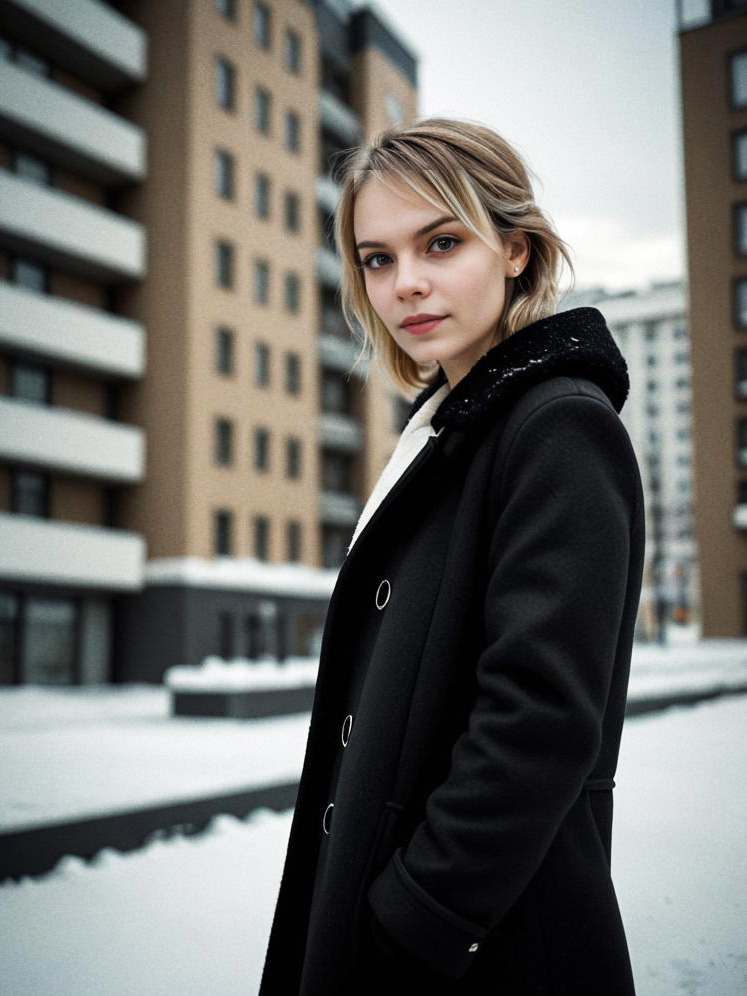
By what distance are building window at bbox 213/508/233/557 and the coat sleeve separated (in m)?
27.9

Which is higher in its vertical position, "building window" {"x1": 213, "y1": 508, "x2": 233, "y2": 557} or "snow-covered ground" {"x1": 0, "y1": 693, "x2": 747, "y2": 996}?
"building window" {"x1": 213, "y1": 508, "x2": 233, "y2": 557}

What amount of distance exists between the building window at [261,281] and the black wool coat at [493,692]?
30.2 metres

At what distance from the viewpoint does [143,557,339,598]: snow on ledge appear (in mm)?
27188

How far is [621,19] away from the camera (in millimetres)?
5527

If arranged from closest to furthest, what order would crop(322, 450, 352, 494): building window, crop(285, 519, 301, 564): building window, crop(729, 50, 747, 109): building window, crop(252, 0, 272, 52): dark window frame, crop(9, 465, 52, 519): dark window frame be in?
1. crop(9, 465, 52, 519): dark window frame
2. crop(252, 0, 272, 52): dark window frame
3. crop(285, 519, 301, 564): building window
4. crop(729, 50, 747, 109): building window
5. crop(322, 450, 352, 494): building window

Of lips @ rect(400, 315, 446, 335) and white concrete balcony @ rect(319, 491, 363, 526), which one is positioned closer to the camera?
lips @ rect(400, 315, 446, 335)

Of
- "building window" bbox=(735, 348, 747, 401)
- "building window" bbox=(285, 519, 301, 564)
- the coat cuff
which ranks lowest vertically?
the coat cuff

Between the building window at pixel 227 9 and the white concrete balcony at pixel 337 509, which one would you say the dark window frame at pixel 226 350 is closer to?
the white concrete balcony at pixel 337 509

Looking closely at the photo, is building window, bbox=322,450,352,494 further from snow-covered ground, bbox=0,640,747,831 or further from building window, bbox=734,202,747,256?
snow-covered ground, bbox=0,640,747,831

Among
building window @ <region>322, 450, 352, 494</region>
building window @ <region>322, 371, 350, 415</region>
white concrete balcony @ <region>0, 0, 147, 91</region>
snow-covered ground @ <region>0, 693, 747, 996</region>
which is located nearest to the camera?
snow-covered ground @ <region>0, 693, 747, 996</region>

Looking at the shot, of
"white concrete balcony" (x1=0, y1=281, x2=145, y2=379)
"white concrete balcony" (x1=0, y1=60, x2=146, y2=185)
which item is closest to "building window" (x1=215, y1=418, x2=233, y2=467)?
"white concrete balcony" (x1=0, y1=281, x2=145, y2=379)

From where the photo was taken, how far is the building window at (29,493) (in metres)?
25.1

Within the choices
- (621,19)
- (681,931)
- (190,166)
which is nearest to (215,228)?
(190,166)

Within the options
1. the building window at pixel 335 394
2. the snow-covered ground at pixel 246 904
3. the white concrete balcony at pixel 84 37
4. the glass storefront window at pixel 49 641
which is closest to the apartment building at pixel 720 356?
the building window at pixel 335 394
